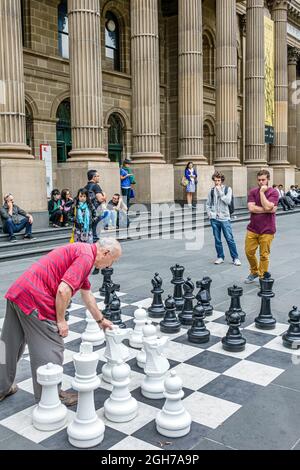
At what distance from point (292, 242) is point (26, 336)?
9648 millimetres

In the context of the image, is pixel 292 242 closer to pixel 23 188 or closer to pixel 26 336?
pixel 23 188

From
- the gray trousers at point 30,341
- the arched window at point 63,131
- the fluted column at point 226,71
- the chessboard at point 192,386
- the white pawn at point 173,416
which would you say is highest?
the fluted column at point 226,71

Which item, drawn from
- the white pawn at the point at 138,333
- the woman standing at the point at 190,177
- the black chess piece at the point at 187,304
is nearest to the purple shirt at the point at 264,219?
the black chess piece at the point at 187,304

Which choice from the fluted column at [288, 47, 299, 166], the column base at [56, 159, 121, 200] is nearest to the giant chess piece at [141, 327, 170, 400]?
the column base at [56, 159, 121, 200]

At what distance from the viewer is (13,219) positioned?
445 inches

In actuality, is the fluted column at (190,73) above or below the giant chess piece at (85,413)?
above

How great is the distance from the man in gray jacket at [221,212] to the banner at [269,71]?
16.2m

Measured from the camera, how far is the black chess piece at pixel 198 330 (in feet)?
15.9

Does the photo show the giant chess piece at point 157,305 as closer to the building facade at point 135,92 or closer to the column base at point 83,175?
the building facade at point 135,92

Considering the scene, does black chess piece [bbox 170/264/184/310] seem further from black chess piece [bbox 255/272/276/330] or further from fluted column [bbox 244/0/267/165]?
fluted column [bbox 244/0/267/165]

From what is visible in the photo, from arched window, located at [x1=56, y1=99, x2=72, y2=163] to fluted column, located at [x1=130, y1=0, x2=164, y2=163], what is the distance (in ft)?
11.3

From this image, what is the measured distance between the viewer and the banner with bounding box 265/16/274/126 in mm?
23284

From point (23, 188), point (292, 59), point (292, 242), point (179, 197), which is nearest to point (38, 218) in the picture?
point (23, 188)

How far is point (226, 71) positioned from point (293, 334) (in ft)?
57.8
